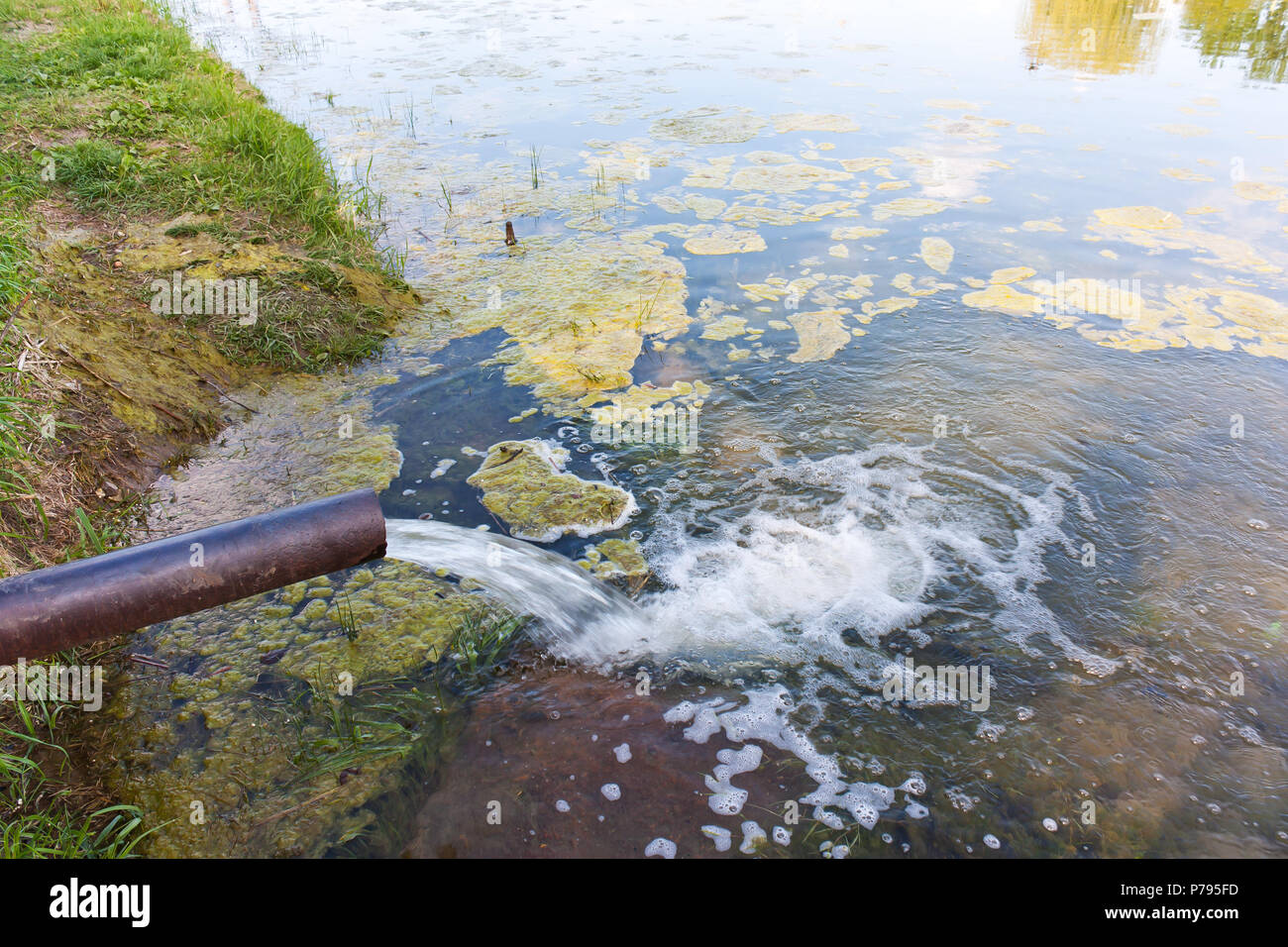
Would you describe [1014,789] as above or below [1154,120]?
below

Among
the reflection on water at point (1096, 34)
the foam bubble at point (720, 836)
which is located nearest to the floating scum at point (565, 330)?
the foam bubble at point (720, 836)

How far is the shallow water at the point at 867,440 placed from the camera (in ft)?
8.07

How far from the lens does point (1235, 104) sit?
9266 mm

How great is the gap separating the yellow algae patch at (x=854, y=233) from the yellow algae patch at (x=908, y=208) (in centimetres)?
27

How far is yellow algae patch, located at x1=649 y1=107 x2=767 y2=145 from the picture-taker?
8375mm

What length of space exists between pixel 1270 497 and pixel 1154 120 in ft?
24.0

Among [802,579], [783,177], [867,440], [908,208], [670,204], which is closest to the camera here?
[802,579]

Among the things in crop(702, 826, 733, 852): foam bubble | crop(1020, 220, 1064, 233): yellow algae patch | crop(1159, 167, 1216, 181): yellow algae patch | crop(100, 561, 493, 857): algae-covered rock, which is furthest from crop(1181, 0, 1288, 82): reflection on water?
crop(100, 561, 493, 857): algae-covered rock

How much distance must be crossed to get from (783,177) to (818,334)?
3.07m

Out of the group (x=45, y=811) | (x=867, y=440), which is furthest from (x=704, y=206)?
(x=45, y=811)

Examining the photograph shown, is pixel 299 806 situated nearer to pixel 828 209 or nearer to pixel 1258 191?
pixel 828 209

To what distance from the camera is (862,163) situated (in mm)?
7762

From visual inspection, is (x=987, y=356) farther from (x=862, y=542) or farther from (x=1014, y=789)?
(x=1014, y=789)

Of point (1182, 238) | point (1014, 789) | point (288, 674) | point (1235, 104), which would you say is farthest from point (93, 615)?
point (1235, 104)
